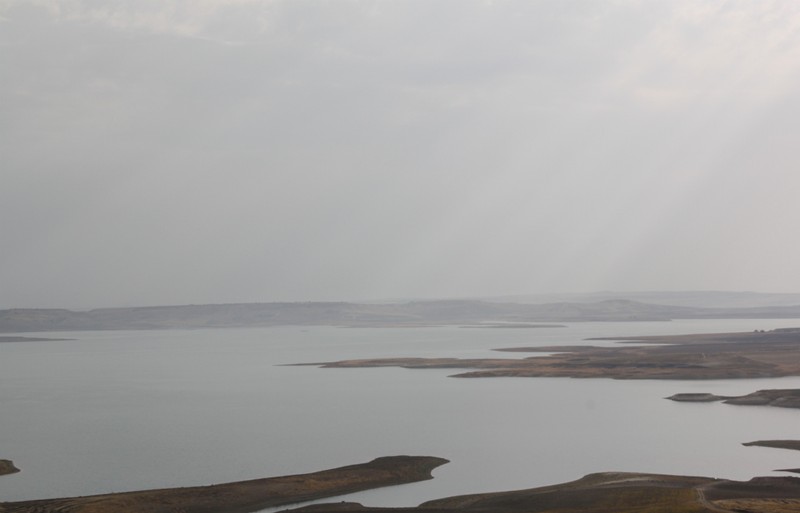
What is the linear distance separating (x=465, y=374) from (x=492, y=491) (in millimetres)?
37488

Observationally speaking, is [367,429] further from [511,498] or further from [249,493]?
[511,498]

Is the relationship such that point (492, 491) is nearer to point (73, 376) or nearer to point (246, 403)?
point (246, 403)

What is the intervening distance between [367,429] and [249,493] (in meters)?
13.6

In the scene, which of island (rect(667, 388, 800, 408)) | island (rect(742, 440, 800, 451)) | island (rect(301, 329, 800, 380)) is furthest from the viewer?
island (rect(301, 329, 800, 380))

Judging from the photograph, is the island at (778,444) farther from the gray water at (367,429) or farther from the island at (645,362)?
the island at (645,362)

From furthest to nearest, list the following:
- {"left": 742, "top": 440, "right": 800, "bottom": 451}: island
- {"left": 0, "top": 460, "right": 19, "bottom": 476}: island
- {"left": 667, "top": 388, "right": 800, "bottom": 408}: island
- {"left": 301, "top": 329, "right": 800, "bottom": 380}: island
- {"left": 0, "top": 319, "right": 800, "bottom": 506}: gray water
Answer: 1. {"left": 301, "top": 329, "right": 800, "bottom": 380}: island
2. {"left": 667, "top": 388, "right": 800, "bottom": 408}: island
3. {"left": 742, "top": 440, "right": 800, "bottom": 451}: island
4. {"left": 0, "top": 460, "right": 19, "bottom": 476}: island
5. {"left": 0, "top": 319, "right": 800, "bottom": 506}: gray water

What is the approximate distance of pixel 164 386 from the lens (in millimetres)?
59531

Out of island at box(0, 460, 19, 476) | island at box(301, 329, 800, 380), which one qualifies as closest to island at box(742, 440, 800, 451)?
island at box(0, 460, 19, 476)

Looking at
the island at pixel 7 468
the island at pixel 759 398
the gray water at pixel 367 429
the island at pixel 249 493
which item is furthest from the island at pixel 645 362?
the island at pixel 7 468

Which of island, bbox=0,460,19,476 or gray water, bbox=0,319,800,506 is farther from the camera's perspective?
island, bbox=0,460,19,476

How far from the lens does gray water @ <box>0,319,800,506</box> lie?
96.4 ft

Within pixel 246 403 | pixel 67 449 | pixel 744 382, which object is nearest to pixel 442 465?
pixel 67 449

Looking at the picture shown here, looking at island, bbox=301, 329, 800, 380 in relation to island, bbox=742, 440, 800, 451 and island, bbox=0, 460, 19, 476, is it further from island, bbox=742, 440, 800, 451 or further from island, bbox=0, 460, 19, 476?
island, bbox=0, 460, 19, 476

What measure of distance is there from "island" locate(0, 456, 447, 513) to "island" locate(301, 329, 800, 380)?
3381 cm
